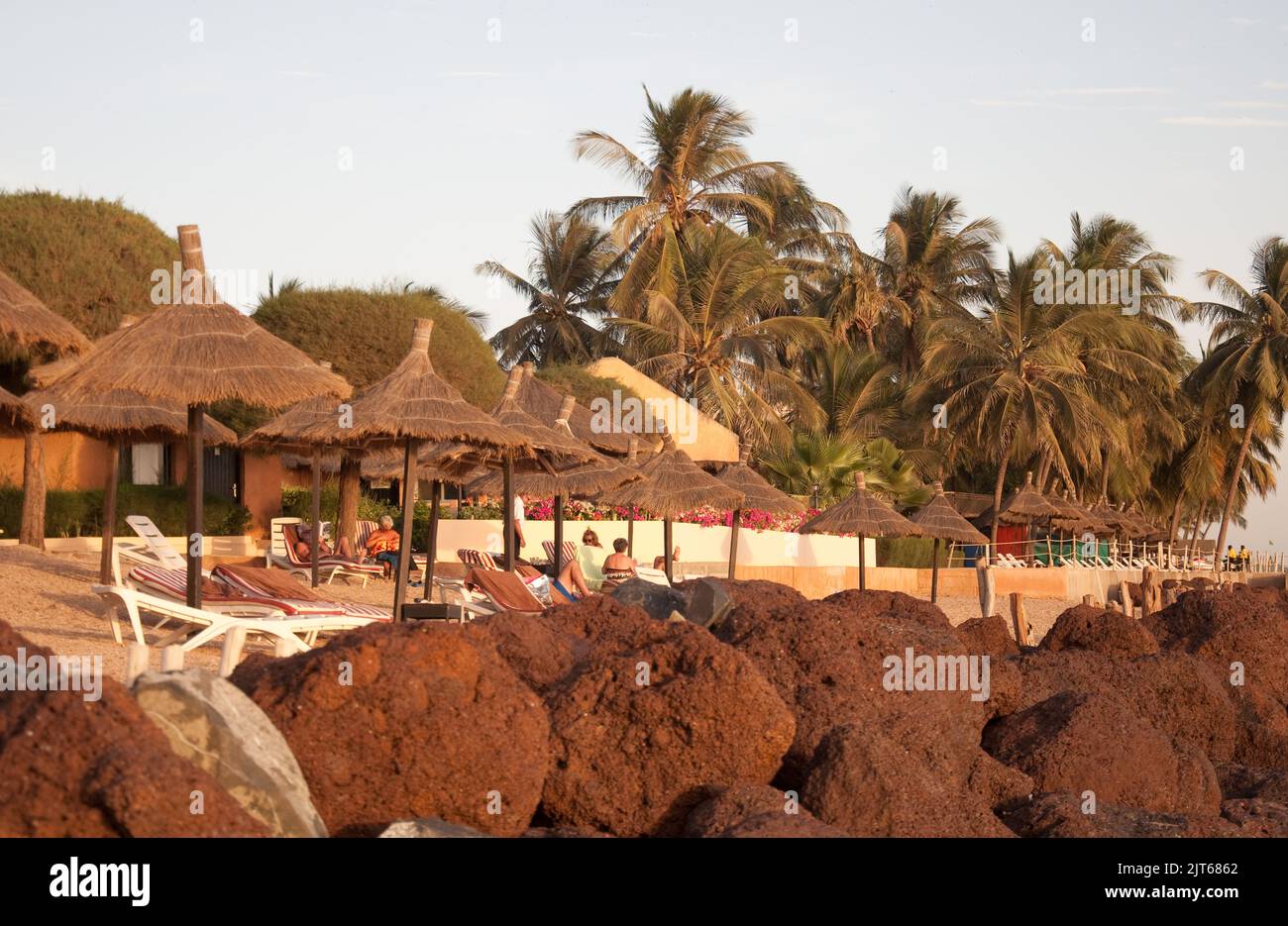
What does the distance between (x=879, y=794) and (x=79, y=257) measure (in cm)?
2102

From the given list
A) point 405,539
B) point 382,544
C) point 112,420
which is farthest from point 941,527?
point 405,539

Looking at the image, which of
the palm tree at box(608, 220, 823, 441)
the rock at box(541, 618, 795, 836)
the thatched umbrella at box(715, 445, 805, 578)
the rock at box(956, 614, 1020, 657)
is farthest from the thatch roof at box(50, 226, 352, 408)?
the palm tree at box(608, 220, 823, 441)

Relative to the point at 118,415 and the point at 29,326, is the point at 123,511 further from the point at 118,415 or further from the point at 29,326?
the point at 29,326

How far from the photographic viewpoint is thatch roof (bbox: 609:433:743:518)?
17641 mm

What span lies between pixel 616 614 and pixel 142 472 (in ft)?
68.6

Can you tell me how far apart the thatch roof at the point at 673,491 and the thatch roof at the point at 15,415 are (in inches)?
278

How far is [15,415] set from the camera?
1305 centimetres

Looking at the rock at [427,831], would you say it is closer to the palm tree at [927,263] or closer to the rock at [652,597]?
the rock at [652,597]

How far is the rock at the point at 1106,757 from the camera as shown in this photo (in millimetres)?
5934

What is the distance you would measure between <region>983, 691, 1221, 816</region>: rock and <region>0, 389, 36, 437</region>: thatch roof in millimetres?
10004

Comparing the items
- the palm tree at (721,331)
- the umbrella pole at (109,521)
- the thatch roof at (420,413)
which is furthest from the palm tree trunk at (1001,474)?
the thatch roof at (420,413)

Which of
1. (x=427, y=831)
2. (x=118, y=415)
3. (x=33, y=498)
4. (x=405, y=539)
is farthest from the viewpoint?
(x=33, y=498)

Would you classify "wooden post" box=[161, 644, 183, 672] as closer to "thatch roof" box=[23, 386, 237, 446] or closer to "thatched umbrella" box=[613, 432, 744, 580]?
"thatch roof" box=[23, 386, 237, 446]

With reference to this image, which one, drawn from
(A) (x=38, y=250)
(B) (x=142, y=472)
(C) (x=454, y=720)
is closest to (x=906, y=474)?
(B) (x=142, y=472)
